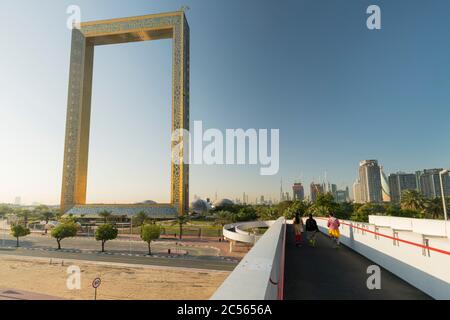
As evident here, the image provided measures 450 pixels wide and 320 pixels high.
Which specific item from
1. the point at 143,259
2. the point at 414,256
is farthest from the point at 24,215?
the point at 414,256

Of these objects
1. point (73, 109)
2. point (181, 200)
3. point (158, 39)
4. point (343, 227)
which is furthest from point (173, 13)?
point (343, 227)

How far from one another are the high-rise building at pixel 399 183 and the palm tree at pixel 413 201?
12006cm

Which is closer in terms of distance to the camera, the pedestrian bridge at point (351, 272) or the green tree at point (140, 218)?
the pedestrian bridge at point (351, 272)

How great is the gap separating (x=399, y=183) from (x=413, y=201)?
12626 cm

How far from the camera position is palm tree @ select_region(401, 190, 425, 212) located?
49.4 m

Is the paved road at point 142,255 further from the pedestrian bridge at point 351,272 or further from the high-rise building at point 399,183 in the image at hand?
the high-rise building at point 399,183

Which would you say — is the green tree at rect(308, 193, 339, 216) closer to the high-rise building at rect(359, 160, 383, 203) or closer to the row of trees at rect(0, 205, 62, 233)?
the row of trees at rect(0, 205, 62, 233)

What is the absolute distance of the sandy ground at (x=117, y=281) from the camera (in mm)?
24266

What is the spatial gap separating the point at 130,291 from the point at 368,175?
19905 centimetres

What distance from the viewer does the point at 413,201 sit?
5006cm

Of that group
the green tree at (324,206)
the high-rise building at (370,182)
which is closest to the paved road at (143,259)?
the green tree at (324,206)

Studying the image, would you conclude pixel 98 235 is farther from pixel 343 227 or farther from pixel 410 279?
pixel 410 279

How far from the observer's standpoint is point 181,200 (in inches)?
3344

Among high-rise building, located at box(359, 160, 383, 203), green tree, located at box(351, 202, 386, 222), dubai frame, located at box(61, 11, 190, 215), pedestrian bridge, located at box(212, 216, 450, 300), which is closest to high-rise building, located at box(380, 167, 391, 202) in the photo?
high-rise building, located at box(359, 160, 383, 203)
